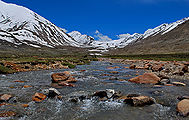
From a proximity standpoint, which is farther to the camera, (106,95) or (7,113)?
(106,95)

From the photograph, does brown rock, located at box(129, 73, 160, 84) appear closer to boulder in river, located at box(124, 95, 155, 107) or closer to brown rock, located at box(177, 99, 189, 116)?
boulder in river, located at box(124, 95, 155, 107)

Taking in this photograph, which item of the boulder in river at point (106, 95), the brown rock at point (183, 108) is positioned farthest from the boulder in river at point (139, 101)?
the brown rock at point (183, 108)

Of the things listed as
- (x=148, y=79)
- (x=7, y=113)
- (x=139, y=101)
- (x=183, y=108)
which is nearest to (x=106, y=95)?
(x=139, y=101)

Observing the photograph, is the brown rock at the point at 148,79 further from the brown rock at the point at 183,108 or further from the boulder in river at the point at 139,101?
the brown rock at the point at 183,108

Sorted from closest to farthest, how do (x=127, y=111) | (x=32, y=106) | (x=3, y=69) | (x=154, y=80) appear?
(x=127, y=111), (x=32, y=106), (x=154, y=80), (x=3, y=69)

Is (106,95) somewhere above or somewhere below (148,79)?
below

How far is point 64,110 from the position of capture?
8.78m

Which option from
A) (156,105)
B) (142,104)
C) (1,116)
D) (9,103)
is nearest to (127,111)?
(142,104)

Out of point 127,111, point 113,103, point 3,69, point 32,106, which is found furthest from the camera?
point 3,69

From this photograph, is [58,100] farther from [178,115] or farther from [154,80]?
[154,80]

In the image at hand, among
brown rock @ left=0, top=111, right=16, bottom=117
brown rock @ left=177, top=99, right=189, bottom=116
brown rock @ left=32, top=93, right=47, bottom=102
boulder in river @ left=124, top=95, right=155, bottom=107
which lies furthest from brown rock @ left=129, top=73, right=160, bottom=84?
brown rock @ left=0, top=111, right=16, bottom=117

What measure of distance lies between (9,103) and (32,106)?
168 centimetres

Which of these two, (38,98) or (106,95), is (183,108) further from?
(38,98)

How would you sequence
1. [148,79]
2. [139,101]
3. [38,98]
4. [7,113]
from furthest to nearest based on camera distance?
[148,79] → [38,98] → [139,101] → [7,113]
